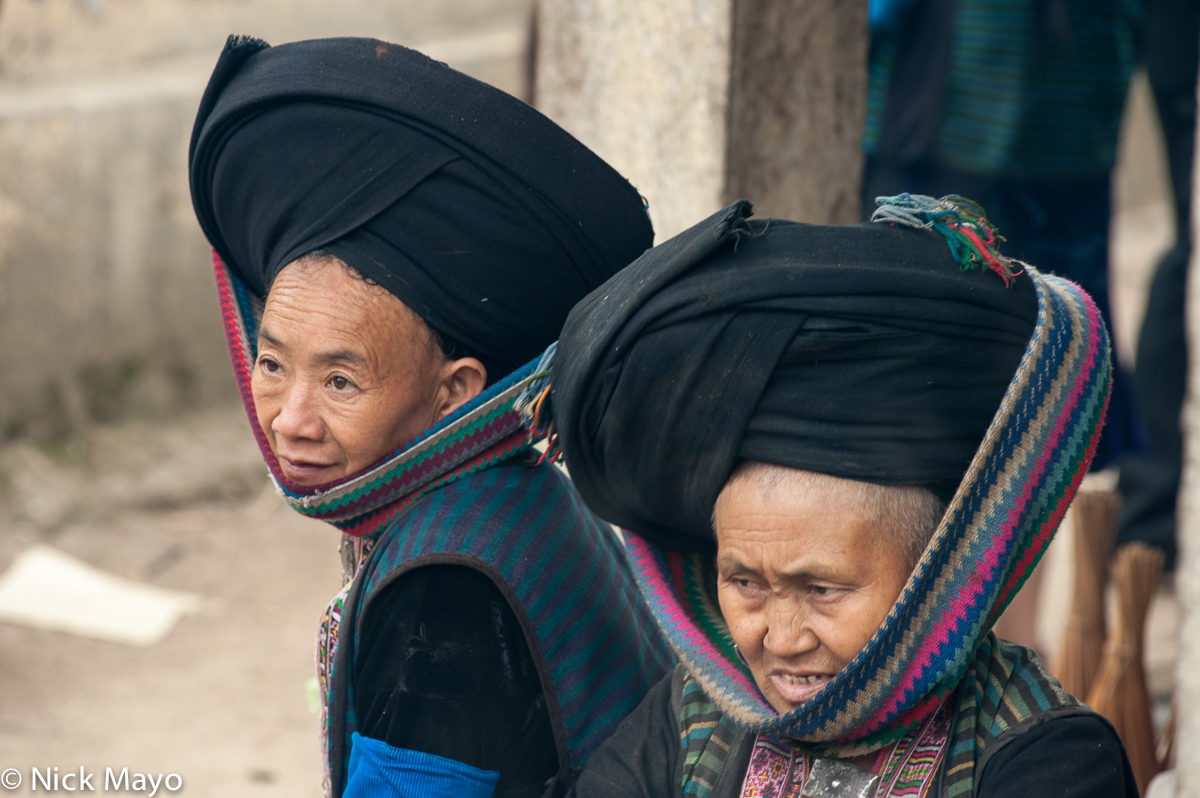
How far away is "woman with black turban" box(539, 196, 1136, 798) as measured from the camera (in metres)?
1.47

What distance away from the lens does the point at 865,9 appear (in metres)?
2.92

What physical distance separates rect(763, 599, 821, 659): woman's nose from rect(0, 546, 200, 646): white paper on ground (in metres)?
4.17

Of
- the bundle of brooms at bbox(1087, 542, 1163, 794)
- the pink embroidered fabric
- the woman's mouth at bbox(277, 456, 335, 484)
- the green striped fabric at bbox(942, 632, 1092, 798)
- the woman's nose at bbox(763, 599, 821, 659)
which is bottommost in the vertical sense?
the bundle of brooms at bbox(1087, 542, 1163, 794)

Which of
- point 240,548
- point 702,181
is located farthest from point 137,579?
point 702,181

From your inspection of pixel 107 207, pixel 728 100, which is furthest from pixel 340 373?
pixel 107 207

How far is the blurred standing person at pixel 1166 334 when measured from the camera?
454 cm

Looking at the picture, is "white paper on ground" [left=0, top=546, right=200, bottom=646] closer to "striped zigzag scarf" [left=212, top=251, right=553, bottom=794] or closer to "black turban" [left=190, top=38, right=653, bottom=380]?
"striped zigzag scarf" [left=212, top=251, right=553, bottom=794]

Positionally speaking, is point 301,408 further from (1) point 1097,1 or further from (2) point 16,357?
(2) point 16,357

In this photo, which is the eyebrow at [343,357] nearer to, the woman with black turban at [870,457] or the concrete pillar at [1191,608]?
the woman with black turban at [870,457]

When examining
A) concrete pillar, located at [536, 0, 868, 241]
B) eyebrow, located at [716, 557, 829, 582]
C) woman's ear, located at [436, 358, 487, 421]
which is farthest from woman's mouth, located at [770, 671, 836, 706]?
concrete pillar, located at [536, 0, 868, 241]

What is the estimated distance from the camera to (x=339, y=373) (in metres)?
2.00

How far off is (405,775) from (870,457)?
32.8 inches

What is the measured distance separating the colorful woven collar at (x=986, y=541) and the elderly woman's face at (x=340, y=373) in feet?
2.64

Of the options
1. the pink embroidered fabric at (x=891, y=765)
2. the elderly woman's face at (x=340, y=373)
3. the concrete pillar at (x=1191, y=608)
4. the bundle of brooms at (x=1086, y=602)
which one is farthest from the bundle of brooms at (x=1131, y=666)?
the elderly woman's face at (x=340, y=373)
